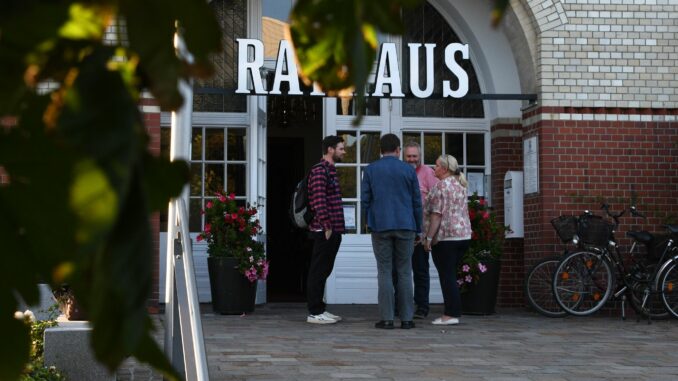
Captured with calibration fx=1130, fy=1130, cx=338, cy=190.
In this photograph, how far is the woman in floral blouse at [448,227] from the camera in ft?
31.3

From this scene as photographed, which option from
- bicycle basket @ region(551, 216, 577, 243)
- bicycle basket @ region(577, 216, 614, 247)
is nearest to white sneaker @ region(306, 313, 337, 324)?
bicycle basket @ region(551, 216, 577, 243)

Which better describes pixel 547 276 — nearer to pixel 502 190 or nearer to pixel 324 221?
pixel 502 190

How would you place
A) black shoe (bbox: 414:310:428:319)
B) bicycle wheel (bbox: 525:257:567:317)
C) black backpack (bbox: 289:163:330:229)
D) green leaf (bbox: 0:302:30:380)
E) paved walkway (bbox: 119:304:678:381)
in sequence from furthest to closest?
bicycle wheel (bbox: 525:257:567:317), black shoe (bbox: 414:310:428:319), black backpack (bbox: 289:163:330:229), paved walkway (bbox: 119:304:678:381), green leaf (bbox: 0:302:30:380)

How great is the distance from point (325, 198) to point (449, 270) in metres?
1.23

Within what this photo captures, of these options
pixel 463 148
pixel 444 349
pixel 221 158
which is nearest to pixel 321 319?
pixel 444 349

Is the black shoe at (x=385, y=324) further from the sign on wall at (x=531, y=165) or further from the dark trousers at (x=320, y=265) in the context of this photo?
→ the sign on wall at (x=531, y=165)

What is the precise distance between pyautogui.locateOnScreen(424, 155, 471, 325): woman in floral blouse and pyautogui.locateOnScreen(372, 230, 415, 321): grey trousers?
434mm

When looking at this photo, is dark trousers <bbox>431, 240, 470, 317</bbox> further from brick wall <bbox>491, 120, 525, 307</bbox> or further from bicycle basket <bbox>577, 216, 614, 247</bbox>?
brick wall <bbox>491, 120, 525, 307</bbox>

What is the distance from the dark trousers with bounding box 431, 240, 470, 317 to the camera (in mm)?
9562

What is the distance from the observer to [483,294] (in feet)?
35.1

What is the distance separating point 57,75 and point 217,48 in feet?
0.37

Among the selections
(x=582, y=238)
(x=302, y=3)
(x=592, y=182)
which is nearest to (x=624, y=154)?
(x=592, y=182)

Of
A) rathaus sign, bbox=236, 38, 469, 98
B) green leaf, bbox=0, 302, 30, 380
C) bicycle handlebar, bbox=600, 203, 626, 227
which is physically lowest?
green leaf, bbox=0, 302, 30, 380

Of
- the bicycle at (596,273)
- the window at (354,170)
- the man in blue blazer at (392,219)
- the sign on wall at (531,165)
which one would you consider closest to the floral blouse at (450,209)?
the man in blue blazer at (392,219)
